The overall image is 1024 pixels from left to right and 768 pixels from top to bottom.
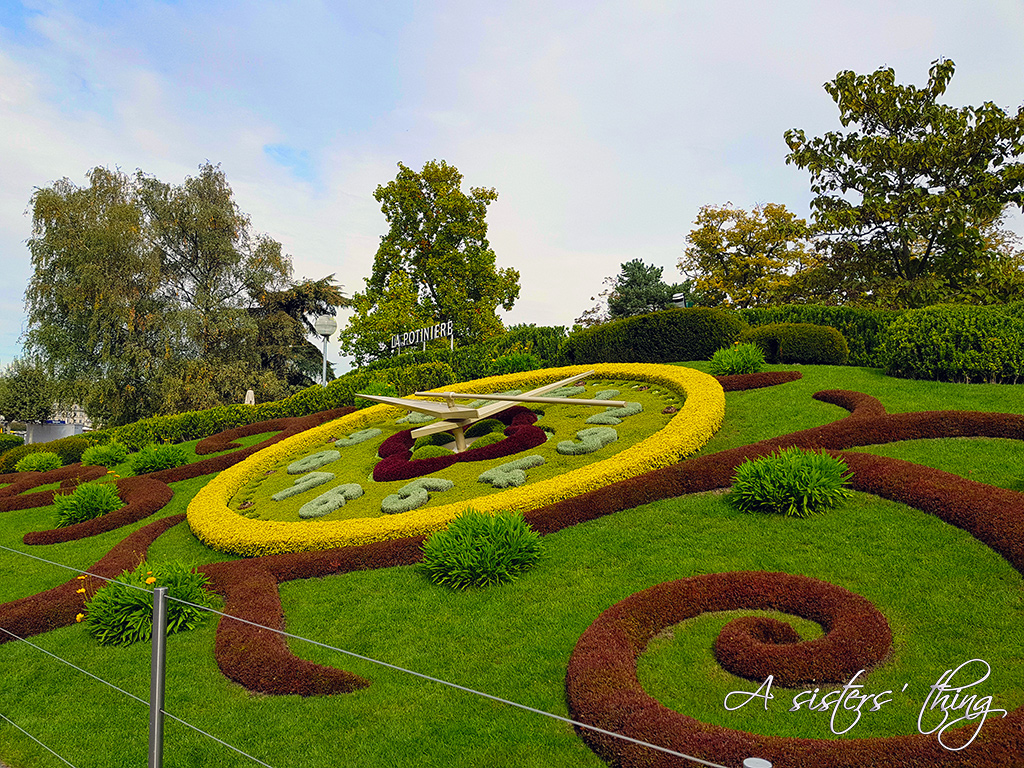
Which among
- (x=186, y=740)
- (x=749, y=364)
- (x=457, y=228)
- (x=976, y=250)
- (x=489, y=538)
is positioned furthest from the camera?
(x=457, y=228)

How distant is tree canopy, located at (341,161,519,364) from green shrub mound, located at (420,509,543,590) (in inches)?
877

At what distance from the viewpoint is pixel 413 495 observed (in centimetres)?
688

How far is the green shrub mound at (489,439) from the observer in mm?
8637

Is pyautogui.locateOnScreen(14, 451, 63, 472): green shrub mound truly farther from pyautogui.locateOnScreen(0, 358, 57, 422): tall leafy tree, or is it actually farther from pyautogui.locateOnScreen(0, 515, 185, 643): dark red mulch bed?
pyautogui.locateOnScreen(0, 358, 57, 422): tall leafy tree

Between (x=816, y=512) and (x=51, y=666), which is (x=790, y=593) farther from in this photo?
(x=51, y=666)

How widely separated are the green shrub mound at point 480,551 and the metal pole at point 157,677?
8.77 ft

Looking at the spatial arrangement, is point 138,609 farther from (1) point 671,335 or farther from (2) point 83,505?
(1) point 671,335

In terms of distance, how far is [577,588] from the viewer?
459cm

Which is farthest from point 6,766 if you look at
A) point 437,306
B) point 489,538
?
point 437,306

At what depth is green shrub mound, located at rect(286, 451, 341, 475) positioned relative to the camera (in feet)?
30.4

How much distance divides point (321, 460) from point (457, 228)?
2019cm

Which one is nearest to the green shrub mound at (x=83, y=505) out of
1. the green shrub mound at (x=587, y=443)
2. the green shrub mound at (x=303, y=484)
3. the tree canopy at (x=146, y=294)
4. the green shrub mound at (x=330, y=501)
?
the green shrub mound at (x=303, y=484)

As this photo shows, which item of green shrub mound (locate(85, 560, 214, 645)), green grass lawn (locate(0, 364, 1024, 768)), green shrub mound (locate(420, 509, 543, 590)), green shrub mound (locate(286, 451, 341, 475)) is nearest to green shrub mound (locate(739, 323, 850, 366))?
green grass lawn (locate(0, 364, 1024, 768))

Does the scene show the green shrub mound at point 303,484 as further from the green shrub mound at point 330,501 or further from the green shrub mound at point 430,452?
the green shrub mound at point 430,452
